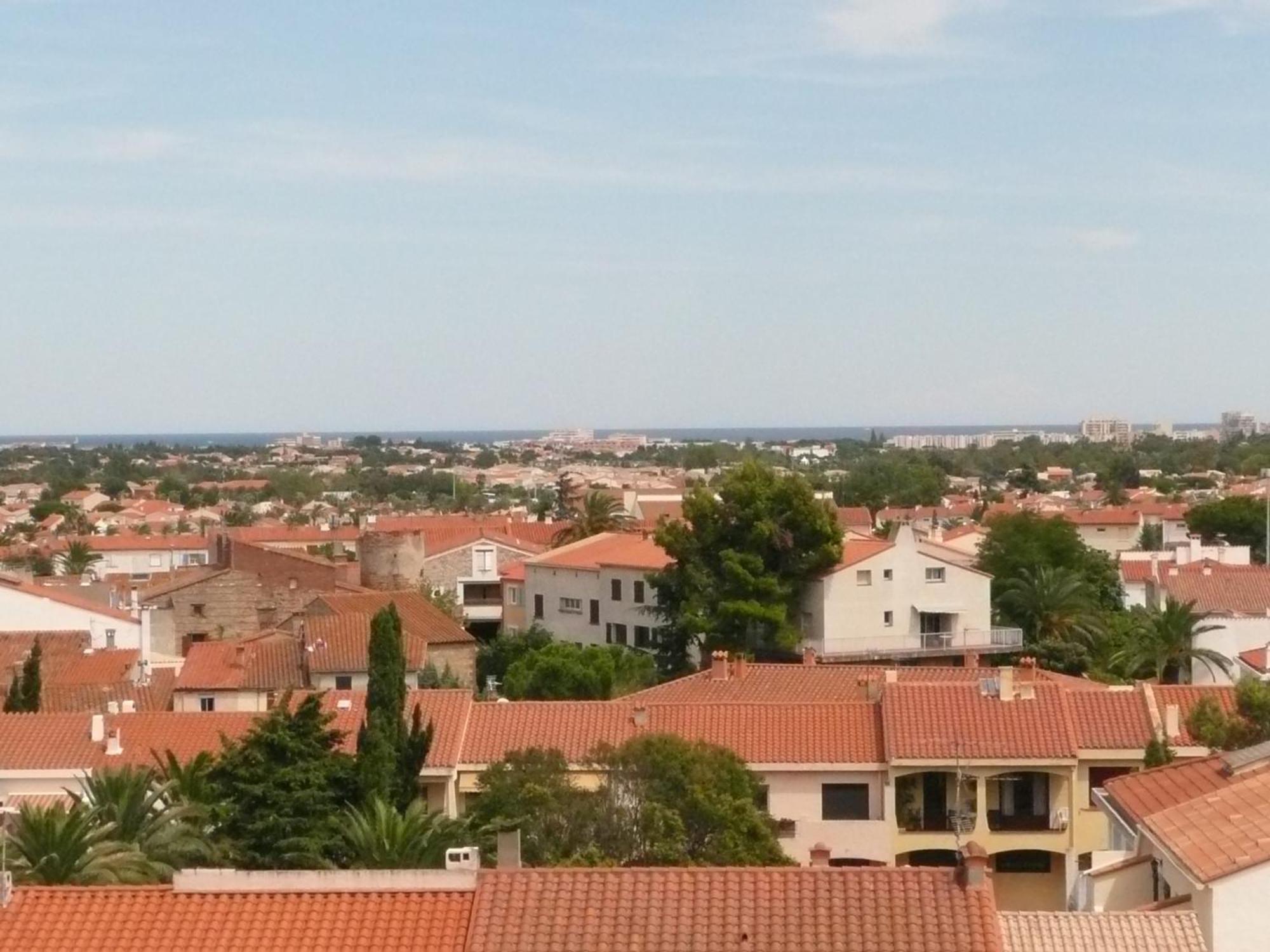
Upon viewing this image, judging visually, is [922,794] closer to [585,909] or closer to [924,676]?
[924,676]

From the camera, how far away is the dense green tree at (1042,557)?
5969 centimetres

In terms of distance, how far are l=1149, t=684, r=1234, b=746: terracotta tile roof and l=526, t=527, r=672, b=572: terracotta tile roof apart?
2523 cm

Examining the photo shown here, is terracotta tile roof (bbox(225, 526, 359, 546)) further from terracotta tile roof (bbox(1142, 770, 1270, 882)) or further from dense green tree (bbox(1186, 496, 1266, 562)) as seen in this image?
terracotta tile roof (bbox(1142, 770, 1270, 882))

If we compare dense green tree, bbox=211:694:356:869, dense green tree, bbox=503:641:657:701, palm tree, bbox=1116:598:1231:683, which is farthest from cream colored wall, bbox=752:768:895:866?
palm tree, bbox=1116:598:1231:683

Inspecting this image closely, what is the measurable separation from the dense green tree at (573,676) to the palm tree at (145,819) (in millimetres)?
20250

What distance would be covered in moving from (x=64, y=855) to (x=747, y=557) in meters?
33.5

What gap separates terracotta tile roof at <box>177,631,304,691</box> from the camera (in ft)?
142

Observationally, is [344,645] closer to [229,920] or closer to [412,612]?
[412,612]

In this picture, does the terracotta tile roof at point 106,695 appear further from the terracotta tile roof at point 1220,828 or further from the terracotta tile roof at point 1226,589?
the terracotta tile roof at point 1226,589

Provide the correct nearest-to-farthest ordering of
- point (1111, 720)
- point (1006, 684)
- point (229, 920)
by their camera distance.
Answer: point (229, 920) < point (1111, 720) < point (1006, 684)

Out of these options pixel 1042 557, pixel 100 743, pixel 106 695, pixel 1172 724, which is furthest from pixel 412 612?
pixel 1172 724

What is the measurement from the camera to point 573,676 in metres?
46.0

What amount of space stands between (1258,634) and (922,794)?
890 inches

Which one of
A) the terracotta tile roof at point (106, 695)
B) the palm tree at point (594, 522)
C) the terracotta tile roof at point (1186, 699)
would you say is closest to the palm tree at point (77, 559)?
the palm tree at point (594, 522)
